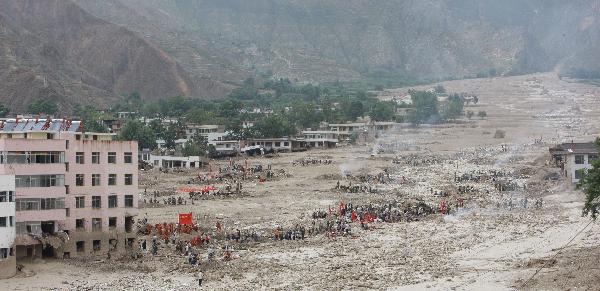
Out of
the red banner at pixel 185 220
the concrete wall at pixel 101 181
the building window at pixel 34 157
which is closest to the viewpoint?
the building window at pixel 34 157

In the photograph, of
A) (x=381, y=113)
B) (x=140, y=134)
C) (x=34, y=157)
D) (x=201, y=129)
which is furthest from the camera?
(x=381, y=113)

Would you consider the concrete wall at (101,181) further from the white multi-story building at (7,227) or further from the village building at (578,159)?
the village building at (578,159)

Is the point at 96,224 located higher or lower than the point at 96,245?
higher

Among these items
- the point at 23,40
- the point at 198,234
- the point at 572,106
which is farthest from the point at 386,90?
the point at 198,234

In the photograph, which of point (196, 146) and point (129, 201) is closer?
point (129, 201)

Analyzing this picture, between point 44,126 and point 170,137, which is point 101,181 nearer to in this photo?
point 44,126

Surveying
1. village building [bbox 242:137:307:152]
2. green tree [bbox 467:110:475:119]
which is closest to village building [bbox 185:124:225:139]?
village building [bbox 242:137:307:152]

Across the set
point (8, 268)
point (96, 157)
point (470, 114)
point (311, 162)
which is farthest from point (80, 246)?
point (470, 114)

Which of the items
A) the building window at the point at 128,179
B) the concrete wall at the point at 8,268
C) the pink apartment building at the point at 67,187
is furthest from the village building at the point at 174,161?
the concrete wall at the point at 8,268
